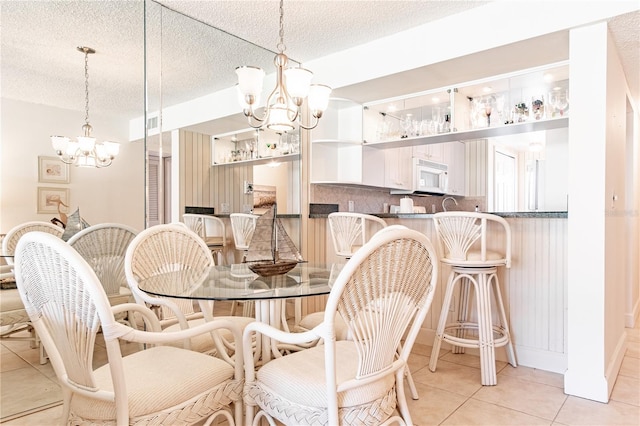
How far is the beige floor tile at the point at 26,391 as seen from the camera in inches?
86.0

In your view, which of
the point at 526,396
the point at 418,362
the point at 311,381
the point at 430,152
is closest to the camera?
the point at 311,381

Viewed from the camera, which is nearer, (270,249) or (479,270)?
(270,249)

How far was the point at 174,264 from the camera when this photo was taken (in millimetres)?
2221

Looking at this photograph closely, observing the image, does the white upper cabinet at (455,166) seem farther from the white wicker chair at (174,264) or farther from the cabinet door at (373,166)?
the white wicker chair at (174,264)

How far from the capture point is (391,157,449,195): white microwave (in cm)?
505

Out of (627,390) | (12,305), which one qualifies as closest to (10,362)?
(12,305)

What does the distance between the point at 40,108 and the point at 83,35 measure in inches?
21.9

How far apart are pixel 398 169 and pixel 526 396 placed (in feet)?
9.55

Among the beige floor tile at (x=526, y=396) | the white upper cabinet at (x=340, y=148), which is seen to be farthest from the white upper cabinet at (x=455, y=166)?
the beige floor tile at (x=526, y=396)

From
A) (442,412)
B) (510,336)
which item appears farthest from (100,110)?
(510,336)

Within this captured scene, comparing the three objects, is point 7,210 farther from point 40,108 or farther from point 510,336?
point 510,336

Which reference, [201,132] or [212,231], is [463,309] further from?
[201,132]

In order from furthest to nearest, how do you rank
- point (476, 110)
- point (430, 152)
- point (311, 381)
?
point (430, 152)
point (476, 110)
point (311, 381)

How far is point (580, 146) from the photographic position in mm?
2299
